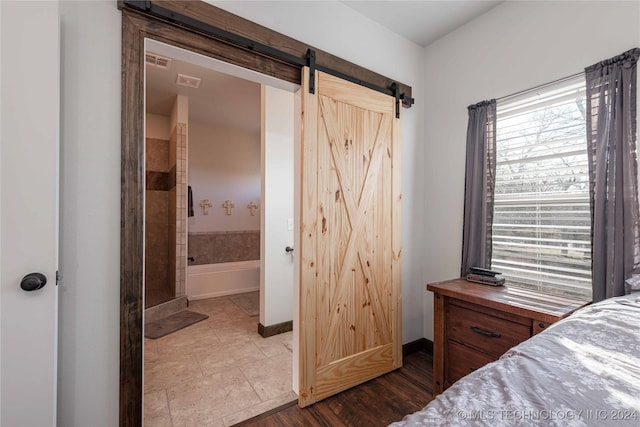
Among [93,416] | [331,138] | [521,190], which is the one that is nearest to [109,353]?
[93,416]

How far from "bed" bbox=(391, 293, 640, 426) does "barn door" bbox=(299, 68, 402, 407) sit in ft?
4.13

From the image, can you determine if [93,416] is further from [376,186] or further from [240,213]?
[240,213]

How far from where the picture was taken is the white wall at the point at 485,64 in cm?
169

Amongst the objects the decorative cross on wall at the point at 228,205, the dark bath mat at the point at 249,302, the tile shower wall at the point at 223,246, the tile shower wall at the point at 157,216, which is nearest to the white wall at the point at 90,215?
the dark bath mat at the point at 249,302

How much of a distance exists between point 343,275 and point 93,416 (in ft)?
5.01

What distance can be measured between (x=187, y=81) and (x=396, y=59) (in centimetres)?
252

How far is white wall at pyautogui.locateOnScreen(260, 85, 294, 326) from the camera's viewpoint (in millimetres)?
3012

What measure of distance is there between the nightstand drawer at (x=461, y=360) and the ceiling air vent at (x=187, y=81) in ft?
12.4

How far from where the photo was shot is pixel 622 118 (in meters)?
1.55

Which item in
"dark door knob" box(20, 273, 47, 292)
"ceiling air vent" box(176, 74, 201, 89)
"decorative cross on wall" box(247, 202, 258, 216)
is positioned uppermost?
"ceiling air vent" box(176, 74, 201, 89)

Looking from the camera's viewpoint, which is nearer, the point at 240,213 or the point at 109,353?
the point at 109,353

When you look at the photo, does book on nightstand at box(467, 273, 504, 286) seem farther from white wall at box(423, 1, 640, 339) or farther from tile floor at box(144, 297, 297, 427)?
tile floor at box(144, 297, 297, 427)

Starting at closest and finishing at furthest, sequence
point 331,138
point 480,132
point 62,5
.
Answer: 1. point 62,5
2. point 331,138
3. point 480,132

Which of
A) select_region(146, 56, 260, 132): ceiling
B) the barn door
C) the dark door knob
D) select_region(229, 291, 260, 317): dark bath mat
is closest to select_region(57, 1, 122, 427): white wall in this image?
the dark door knob
